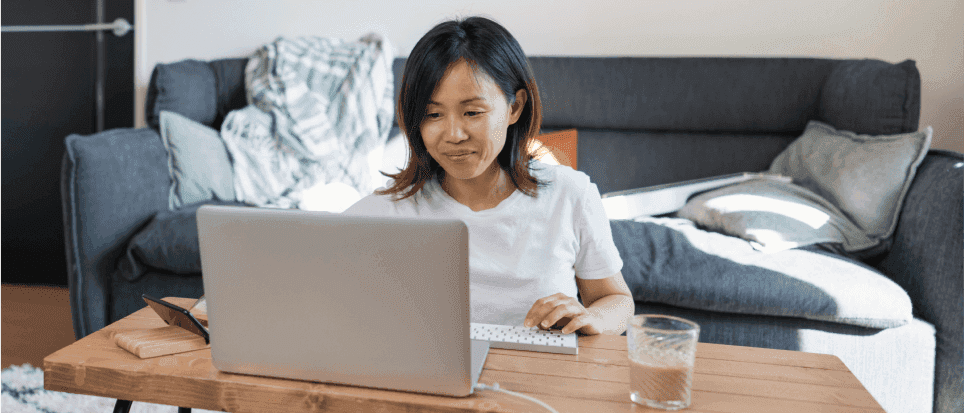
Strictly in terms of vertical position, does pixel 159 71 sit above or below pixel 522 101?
below

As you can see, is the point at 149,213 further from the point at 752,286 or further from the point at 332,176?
the point at 752,286

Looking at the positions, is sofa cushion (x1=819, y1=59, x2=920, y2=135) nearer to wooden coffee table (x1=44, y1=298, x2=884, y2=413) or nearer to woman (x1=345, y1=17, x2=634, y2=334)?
woman (x1=345, y1=17, x2=634, y2=334)

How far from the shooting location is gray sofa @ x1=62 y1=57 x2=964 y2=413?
1.45m

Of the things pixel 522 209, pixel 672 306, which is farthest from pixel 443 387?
pixel 672 306

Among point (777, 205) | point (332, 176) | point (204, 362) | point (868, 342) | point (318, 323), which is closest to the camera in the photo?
point (318, 323)

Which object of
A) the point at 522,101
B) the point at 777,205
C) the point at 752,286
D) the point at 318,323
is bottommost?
the point at 752,286

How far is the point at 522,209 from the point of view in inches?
40.1

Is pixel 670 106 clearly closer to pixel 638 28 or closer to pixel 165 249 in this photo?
pixel 638 28

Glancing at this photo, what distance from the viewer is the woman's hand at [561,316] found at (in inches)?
29.7

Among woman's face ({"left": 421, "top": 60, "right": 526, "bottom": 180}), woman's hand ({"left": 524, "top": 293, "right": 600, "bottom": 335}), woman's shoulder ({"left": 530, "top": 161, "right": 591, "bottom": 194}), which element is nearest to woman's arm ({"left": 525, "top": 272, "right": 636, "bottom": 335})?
woman's hand ({"left": 524, "top": 293, "right": 600, "bottom": 335})

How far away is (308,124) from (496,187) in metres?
1.36

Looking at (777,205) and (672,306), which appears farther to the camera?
(777,205)

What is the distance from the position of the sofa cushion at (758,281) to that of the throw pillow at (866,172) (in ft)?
0.59

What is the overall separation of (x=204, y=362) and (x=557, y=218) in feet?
1.87
